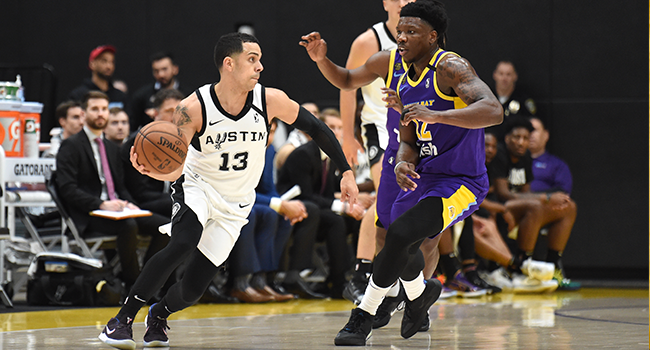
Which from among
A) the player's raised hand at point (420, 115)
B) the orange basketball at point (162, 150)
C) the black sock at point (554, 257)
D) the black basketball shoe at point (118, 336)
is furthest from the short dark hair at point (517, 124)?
the black basketball shoe at point (118, 336)

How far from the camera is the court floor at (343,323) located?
14.9 feet

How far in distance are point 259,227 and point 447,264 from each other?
173cm

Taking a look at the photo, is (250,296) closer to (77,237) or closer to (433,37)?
(77,237)

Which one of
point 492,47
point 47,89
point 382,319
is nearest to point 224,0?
point 47,89

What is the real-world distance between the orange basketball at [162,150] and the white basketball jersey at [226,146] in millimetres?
130

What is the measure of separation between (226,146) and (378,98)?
1.69m

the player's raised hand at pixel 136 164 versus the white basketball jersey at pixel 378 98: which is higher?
the white basketball jersey at pixel 378 98

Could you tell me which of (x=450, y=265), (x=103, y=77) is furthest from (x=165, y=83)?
(x=450, y=265)

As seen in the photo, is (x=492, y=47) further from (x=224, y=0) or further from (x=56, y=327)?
(x=56, y=327)

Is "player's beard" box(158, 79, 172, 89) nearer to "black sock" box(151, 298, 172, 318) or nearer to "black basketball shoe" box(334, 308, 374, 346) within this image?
"black sock" box(151, 298, 172, 318)

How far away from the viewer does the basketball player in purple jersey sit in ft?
13.8

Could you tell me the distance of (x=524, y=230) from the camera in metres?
8.67

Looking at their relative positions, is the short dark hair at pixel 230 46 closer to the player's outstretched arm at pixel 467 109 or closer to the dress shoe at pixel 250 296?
the player's outstretched arm at pixel 467 109

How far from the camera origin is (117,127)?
25.3 feet
